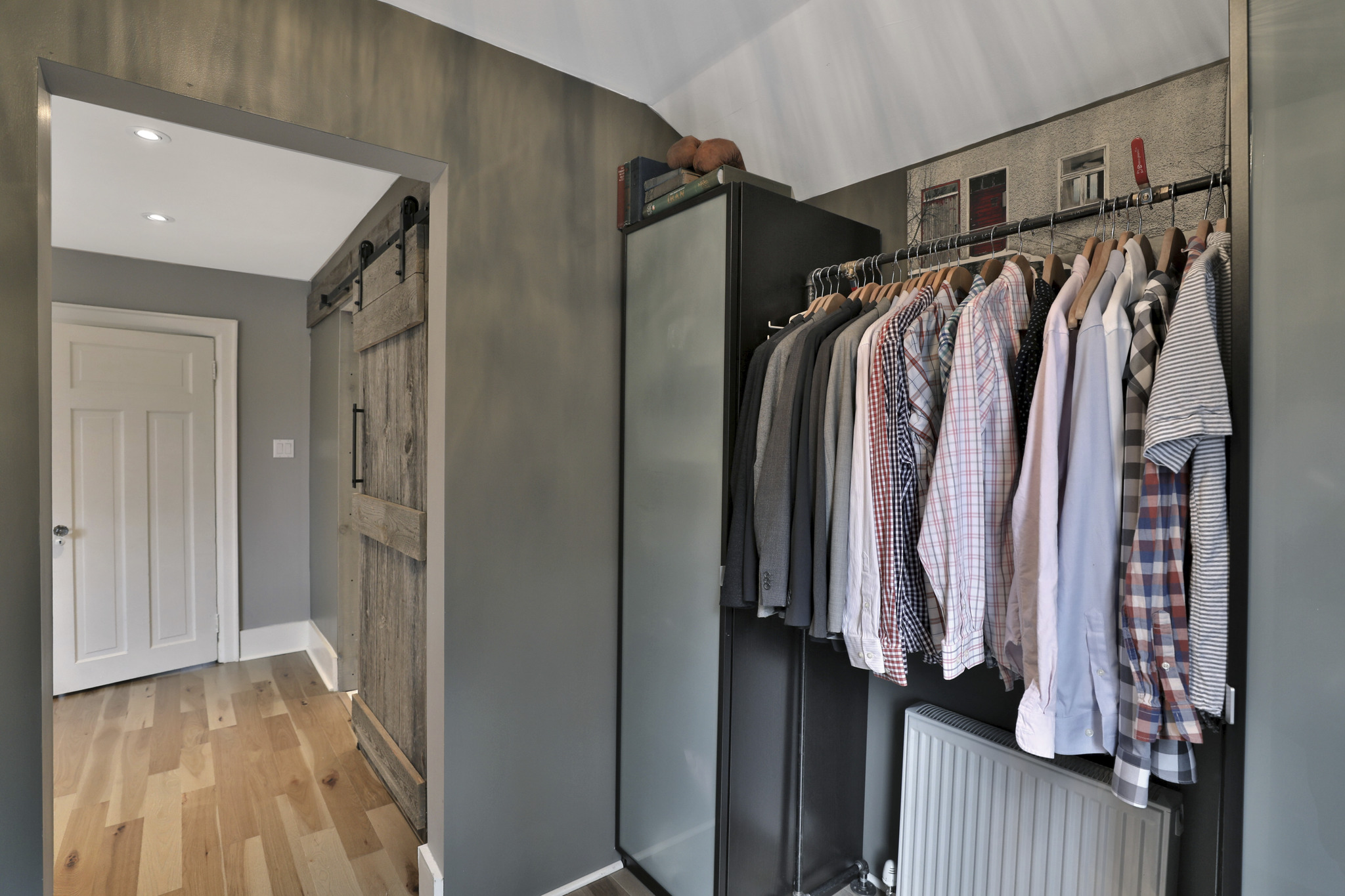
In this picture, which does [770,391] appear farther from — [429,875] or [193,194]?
[193,194]

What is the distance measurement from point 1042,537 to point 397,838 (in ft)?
7.53

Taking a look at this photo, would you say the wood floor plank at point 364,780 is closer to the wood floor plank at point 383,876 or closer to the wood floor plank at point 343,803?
the wood floor plank at point 343,803

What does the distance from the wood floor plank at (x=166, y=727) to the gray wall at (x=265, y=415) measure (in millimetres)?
481

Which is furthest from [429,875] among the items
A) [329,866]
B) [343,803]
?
[343,803]

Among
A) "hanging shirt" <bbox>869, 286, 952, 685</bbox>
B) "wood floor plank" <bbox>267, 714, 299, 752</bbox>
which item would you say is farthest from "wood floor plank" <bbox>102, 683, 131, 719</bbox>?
"hanging shirt" <bbox>869, 286, 952, 685</bbox>

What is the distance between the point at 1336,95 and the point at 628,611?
1.81 meters

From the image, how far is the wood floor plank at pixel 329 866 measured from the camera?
1993 mm

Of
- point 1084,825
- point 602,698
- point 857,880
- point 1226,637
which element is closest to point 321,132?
point 602,698

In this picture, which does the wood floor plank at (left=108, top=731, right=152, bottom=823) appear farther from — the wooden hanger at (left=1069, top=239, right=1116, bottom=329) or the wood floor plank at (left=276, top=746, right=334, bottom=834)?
the wooden hanger at (left=1069, top=239, right=1116, bottom=329)

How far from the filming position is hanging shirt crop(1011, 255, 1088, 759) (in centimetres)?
104

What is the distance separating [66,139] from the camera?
7.24 ft

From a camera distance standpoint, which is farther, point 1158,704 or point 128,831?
point 128,831

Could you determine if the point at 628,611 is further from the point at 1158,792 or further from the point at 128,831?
the point at 128,831

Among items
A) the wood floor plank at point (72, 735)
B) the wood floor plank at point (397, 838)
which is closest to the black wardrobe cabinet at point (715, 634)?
the wood floor plank at point (397, 838)
